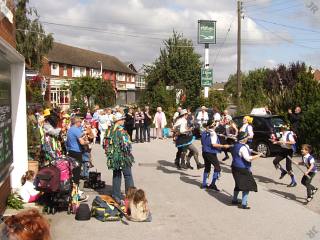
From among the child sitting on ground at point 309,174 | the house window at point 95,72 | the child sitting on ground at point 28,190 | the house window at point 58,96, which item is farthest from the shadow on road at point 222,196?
the house window at point 95,72

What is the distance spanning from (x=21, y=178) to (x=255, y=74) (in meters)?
57.6

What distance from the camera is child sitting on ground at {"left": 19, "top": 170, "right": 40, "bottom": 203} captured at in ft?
29.1

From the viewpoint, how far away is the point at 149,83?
39.9 m

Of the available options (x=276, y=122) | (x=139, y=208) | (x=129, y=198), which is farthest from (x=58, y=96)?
(x=139, y=208)

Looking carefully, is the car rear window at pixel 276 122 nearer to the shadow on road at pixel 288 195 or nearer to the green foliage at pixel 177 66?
the shadow on road at pixel 288 195

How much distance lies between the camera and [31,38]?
137ft

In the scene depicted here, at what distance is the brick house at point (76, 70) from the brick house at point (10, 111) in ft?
118

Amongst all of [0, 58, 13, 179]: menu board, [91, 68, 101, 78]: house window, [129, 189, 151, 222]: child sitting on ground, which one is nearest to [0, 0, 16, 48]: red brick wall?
[0, 58, 13, 179]: menu board

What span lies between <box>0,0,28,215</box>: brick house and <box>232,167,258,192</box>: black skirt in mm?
4303

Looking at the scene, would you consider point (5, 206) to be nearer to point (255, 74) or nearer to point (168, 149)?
point (168, 149)

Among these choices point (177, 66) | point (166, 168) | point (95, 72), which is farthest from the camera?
point (95, 72)

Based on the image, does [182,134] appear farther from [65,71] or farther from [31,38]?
[65,71]

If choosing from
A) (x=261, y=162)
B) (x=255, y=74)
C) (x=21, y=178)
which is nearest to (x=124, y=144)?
(x=21, y=178)

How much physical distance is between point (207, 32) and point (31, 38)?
1768 centimetres
